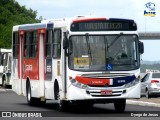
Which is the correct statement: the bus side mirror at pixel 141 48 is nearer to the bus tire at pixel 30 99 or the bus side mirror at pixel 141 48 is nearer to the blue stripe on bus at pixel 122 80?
the blue stripe on bus at pixel 122 80

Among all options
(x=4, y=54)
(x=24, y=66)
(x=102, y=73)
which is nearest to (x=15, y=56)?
(x=24, y=66)

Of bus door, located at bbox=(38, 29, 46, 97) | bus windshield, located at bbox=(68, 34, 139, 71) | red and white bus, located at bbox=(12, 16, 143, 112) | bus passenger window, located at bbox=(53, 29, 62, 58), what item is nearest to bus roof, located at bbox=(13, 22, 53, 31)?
bus door, located at bbox=(38, 29, 46, 97)

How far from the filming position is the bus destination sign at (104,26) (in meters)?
25.8

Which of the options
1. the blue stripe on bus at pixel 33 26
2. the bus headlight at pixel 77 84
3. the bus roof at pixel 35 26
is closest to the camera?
the bus headlight at pixel 77 84

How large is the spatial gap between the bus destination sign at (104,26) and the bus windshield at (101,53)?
0.26 meters

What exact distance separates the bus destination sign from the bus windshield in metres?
0.26

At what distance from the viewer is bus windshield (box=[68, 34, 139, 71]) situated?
25453mm

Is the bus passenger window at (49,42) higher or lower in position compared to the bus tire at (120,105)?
higher

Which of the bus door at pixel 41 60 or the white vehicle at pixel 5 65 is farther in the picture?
the white vehicle at pixel 5 65

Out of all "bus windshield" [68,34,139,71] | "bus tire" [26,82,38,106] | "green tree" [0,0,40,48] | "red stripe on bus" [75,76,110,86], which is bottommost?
"bus tire" [26,82,38,106]

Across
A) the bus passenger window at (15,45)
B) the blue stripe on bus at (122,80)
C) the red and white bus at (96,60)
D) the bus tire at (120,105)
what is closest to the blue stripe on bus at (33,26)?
the bus passenger window at (15,45)

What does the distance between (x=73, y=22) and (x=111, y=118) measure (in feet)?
12.7

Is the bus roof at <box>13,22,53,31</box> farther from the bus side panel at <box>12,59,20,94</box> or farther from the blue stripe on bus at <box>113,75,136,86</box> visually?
the blue stripe on bus at <box>113,75,136,86</box>

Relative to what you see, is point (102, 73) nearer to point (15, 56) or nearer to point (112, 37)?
point (112, 37)
